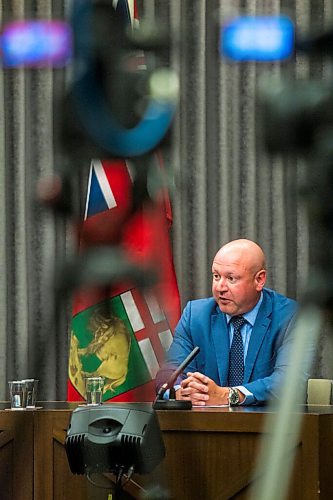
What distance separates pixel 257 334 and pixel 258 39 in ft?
10.9

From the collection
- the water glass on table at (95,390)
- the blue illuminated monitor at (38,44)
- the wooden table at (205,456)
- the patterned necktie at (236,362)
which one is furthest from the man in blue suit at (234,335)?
the blue illuminated monitor at (38,44)

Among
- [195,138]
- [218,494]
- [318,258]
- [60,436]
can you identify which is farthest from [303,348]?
[195,138]

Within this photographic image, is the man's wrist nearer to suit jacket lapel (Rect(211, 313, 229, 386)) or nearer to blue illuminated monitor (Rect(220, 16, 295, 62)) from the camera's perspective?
suit jacket lapel (Rect(211, 313, 229, 386))

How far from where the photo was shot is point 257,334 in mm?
3670

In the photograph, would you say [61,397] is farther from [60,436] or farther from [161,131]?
[161,131]

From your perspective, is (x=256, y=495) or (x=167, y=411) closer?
(x=256, y=495)

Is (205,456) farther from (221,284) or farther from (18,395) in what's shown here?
(221,284)

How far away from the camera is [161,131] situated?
0.40m

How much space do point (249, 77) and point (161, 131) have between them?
4.28 metres

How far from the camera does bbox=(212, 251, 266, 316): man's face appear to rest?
12.3 feet

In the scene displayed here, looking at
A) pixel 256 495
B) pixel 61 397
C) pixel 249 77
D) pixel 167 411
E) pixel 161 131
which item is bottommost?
pixel 61 397

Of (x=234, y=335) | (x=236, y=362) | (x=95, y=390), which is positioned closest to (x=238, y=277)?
(x=234, y=335)

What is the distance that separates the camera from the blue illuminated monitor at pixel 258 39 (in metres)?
0.38

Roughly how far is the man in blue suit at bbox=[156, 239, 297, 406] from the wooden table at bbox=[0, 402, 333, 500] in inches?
10.3
